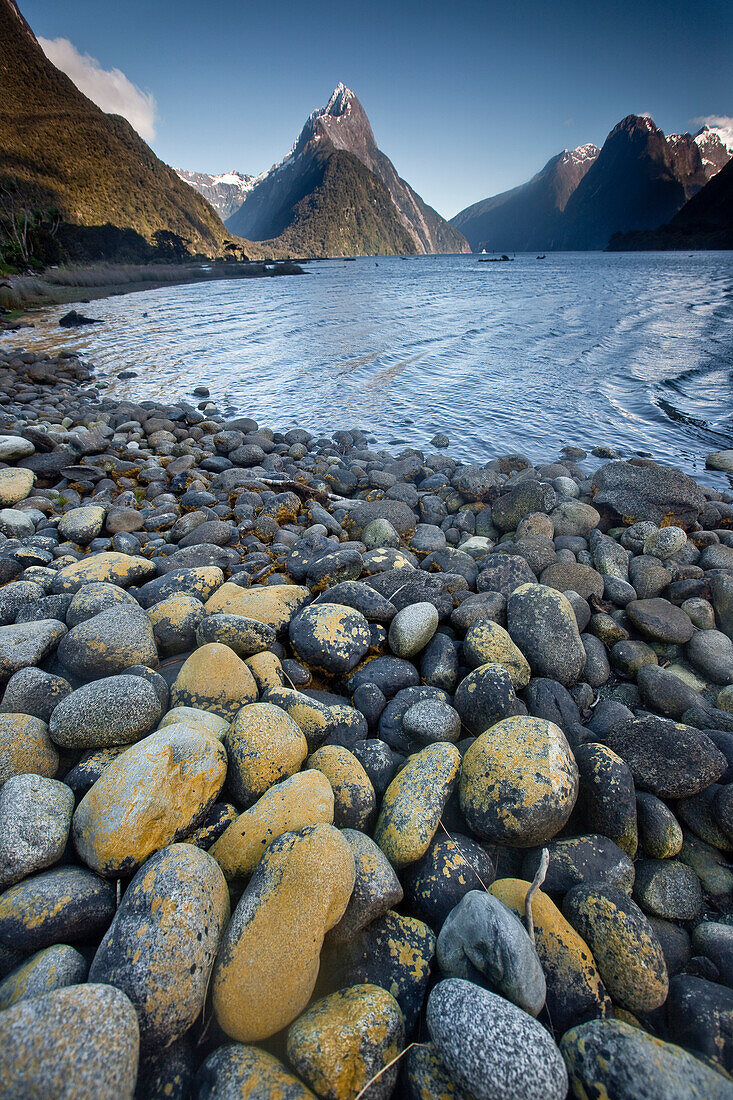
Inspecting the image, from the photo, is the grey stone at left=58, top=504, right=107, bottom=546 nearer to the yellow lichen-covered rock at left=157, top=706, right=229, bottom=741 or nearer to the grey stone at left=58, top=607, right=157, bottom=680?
the grey stone at left=58, top=607, right=157, bottom=680

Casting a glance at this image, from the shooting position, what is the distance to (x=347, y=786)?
193cm

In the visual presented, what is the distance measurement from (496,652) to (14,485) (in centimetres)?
524

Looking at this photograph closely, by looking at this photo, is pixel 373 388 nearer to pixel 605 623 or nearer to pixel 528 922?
pixel 605 623

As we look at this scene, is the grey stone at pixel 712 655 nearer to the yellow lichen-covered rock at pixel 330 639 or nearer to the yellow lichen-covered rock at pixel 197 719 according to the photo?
the yellow lichen-covered rock at pixel 330 639

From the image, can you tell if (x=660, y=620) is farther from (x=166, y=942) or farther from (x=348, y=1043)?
(x=166, y=942)

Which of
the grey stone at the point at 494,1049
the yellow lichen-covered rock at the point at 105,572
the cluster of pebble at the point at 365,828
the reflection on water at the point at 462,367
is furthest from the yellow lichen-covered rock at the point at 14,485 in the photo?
the grey stone at the point at 494,1049

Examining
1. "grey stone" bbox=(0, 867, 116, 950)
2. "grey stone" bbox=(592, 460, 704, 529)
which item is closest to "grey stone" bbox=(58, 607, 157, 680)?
"grey stone" bbox=(0, 867, 116, 950)

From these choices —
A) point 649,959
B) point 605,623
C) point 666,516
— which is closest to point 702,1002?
point 649,959

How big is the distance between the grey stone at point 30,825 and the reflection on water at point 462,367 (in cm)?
681

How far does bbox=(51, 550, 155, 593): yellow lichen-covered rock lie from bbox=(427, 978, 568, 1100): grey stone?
112 inches

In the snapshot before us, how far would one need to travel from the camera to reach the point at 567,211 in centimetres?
19912

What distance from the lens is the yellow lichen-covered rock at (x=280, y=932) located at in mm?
1331

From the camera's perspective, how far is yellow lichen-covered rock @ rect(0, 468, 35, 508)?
16.1ft

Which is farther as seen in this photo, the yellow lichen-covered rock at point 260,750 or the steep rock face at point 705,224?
the steep rock face at point 705,224
